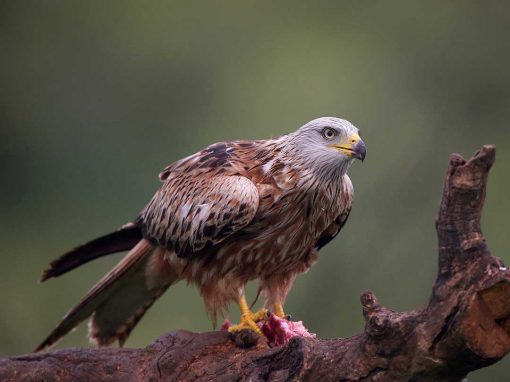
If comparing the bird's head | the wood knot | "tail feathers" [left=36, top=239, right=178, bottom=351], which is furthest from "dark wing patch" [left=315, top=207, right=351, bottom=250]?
the wood knot

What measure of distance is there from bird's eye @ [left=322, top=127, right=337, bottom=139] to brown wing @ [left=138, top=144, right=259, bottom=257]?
1.43ft

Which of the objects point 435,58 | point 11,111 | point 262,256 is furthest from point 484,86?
point 262,256

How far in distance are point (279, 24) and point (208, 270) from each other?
8.10 m

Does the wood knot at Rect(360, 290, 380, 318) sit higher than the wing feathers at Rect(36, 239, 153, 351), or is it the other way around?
the wood knot at Rect(360, 290, 380, 318)

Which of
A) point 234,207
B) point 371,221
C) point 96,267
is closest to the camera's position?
point 234,207

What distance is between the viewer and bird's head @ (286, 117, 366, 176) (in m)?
4.54

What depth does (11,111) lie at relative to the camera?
454 inches

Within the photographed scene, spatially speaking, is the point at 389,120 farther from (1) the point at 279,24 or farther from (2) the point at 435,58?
(1) the point at 279,24

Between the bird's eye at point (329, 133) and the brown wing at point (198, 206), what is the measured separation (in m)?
0.43

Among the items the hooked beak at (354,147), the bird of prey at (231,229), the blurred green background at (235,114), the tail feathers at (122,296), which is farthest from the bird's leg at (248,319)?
the blurred green background at (235,114)

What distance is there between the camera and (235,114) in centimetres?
1078

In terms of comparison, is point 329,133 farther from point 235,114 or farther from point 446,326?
point 235,114

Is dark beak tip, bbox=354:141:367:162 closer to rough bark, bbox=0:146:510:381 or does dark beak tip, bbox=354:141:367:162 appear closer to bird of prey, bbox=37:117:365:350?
bird of prey, bbox=37:117:365:350

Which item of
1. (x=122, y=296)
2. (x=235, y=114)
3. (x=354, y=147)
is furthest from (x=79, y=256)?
(x=235, y=114)
